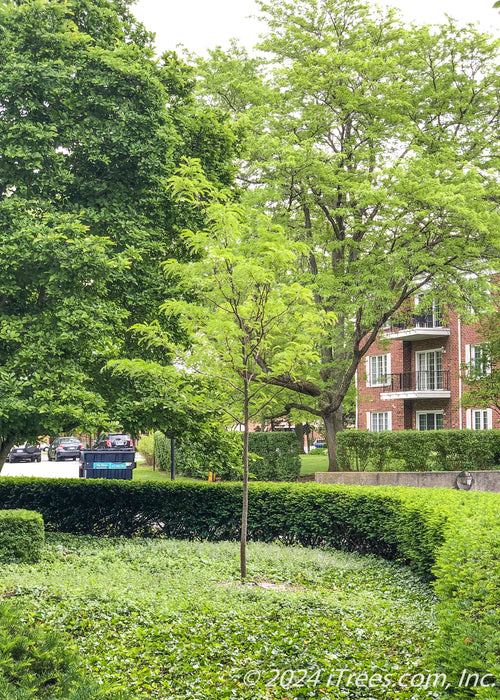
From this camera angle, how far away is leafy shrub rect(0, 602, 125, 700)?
12.0ft

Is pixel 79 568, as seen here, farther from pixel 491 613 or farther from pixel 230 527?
pixel 491 613

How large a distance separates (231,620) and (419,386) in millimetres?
29789

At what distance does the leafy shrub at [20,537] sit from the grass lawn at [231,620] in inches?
10.6

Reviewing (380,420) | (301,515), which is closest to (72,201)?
(301,515)

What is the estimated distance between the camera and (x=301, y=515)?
12.1 metres

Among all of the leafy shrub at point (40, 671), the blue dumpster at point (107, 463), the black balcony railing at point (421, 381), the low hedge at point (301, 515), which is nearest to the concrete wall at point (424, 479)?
the blue dumpster at point (107, 463)

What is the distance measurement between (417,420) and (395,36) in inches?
807

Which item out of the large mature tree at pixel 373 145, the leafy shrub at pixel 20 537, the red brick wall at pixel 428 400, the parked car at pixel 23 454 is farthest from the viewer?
the parked car at pixel 23 454

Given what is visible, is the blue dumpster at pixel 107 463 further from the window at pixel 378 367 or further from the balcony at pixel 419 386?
the window at pixel 378 367

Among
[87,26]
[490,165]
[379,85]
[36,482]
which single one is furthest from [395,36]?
[36,482]

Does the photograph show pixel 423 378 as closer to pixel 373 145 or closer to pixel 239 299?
pixel 373 145

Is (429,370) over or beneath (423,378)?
over

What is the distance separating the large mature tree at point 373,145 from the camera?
1888 cm

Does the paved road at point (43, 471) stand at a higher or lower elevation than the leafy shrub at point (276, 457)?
lower
